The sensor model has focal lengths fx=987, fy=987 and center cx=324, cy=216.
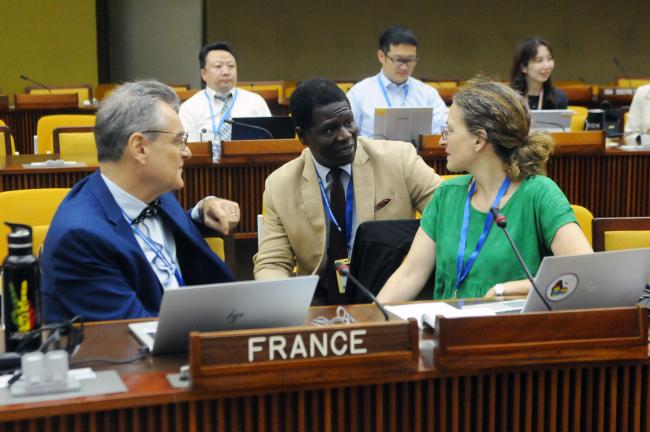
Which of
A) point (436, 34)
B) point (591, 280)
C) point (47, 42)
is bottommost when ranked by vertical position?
point (591, 280)

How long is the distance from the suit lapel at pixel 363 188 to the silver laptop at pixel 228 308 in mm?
1367

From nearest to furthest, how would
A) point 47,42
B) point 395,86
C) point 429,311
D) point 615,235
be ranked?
1. point 429,311
2. point 615,235
3. point 395,86
4. point 47,42

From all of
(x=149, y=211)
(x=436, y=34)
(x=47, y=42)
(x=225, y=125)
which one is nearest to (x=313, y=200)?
(x=149, y=211)

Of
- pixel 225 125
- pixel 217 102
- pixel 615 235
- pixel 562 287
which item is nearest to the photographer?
pixel 562 287

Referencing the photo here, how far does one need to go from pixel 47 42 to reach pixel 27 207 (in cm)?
1014

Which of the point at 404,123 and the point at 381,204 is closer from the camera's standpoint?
the point at 381,204

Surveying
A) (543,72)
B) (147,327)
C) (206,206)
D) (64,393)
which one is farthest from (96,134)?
(543,72)

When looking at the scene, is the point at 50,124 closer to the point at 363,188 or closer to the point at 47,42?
the point at 363,188

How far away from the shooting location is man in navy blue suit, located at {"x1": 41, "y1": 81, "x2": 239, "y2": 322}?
2463 mm

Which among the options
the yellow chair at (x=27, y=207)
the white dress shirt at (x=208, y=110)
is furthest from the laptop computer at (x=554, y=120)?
the yellow chair at (x=27, y=207)

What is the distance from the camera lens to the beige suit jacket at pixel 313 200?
3.45 meters

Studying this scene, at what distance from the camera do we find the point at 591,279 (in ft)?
7.25

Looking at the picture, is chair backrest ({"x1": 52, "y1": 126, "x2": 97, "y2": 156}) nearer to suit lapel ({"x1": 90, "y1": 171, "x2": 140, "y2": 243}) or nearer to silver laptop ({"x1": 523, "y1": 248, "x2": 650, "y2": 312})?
suit lapel ({"x1": 90, "y1": 171, "x2": 140, "y2": 243})

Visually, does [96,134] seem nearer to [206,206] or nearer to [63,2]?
[206,206]
